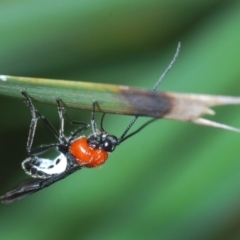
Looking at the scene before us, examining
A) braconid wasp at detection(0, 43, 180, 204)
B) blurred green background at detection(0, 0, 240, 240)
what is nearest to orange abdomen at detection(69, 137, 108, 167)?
braconid wasp at detection(0, 43, 180, 204)

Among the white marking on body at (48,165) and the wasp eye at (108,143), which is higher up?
the white marking on body at (48,165)

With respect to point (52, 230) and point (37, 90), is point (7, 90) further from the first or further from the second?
point (52, 230)

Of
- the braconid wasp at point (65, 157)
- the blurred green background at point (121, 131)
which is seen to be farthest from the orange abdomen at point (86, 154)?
the blurred green background at point (121, 131)

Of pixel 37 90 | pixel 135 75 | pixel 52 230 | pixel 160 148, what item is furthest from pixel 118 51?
pixel 37 90

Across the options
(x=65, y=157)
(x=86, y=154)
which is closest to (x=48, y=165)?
(x=65, y=157)

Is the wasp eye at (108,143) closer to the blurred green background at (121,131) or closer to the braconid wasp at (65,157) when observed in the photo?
the braconid wasp at (65,157)

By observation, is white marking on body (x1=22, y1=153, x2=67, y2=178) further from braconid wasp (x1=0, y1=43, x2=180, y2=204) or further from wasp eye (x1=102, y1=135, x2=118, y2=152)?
wasp eye (x1=102, y1=135, x2=118, y2=152)

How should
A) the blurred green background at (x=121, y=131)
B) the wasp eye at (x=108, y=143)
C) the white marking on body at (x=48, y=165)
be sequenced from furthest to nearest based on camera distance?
the blurred green background at (x=121, y=131), the white marking on body at (x=48, y=165), the wasp eye at (x=108, y=143)

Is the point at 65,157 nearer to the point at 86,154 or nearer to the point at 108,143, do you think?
the point at 86,154
